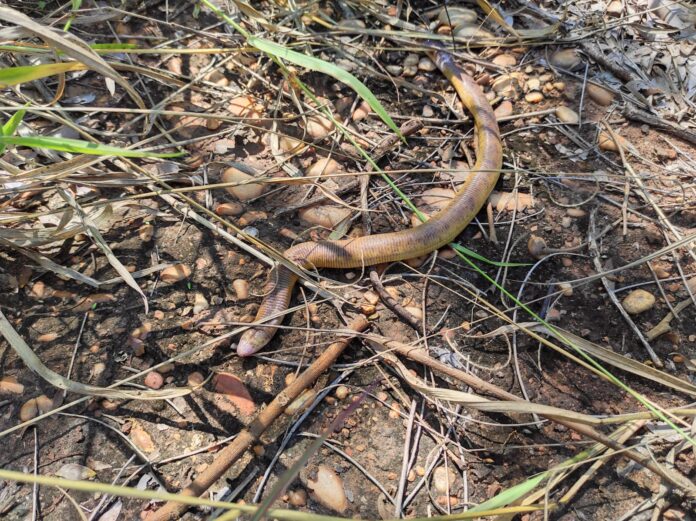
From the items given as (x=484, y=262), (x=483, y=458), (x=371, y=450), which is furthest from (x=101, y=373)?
(x=484, y=262)

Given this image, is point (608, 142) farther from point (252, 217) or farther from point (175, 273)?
point (175, 273)

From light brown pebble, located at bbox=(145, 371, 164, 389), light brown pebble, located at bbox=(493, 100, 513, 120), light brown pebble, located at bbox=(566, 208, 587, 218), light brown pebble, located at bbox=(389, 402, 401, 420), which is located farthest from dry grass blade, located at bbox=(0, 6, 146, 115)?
light brown pebble, located at bbox=(566, 208, 587, 218)

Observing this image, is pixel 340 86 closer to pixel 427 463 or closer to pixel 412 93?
pixel 412 93

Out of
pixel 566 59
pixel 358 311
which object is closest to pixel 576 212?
pixel 566 59

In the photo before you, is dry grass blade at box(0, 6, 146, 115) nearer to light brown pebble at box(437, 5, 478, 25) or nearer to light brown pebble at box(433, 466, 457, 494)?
light brown pebble at box(433, 466, 457, 494)

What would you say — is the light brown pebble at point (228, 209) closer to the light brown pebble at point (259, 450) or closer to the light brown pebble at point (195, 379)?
the light brown pebble at point (195, 379)
